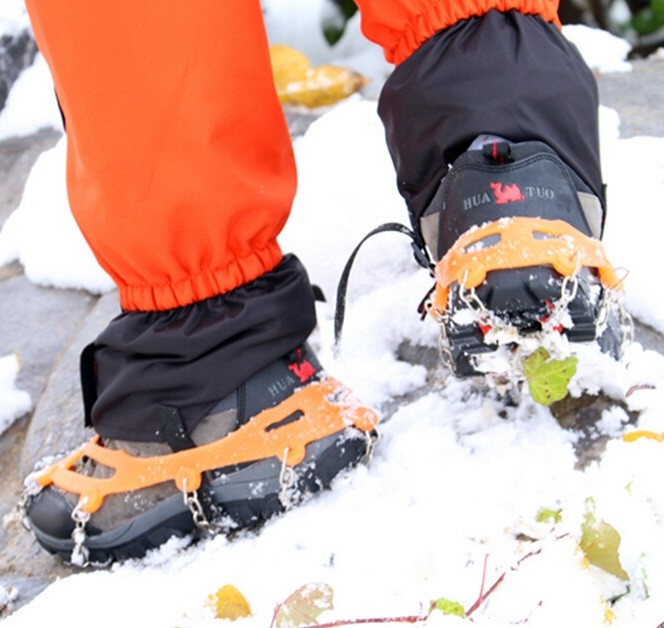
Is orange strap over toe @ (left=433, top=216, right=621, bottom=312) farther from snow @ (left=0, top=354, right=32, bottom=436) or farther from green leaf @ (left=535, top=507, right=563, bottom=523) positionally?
snow @ (left=0, top=354, right=32, bottom=436)

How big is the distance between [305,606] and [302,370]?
0.37 m

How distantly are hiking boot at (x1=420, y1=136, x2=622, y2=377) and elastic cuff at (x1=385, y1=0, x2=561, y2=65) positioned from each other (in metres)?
0.13

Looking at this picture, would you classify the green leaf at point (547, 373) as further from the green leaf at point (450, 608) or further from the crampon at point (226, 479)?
the green leaf at point (450, 608)

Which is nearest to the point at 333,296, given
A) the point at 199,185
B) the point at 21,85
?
the point at 199,185

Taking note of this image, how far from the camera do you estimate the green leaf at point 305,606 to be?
0.62m

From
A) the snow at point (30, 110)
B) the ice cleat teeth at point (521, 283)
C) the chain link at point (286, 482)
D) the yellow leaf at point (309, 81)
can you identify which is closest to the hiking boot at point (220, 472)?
the chain link at point (286, 482)

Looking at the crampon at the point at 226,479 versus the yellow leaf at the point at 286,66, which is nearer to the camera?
Answer: the crampon at the point at 226,479

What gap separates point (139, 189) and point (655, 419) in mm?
579

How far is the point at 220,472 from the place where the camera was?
3.01ft

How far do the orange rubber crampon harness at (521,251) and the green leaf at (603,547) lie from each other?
0.21 m

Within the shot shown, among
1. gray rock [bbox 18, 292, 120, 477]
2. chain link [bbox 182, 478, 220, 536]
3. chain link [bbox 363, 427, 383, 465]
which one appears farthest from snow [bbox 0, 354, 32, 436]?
chain link [bbox 363, 427, 383, 465]

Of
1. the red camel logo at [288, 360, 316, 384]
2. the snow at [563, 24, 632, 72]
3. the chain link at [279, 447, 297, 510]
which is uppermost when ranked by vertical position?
the red camel logo at [288, 360, 316, 384]

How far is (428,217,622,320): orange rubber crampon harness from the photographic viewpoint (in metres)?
0.74

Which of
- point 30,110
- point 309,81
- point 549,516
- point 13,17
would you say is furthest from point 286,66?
point 549,516
